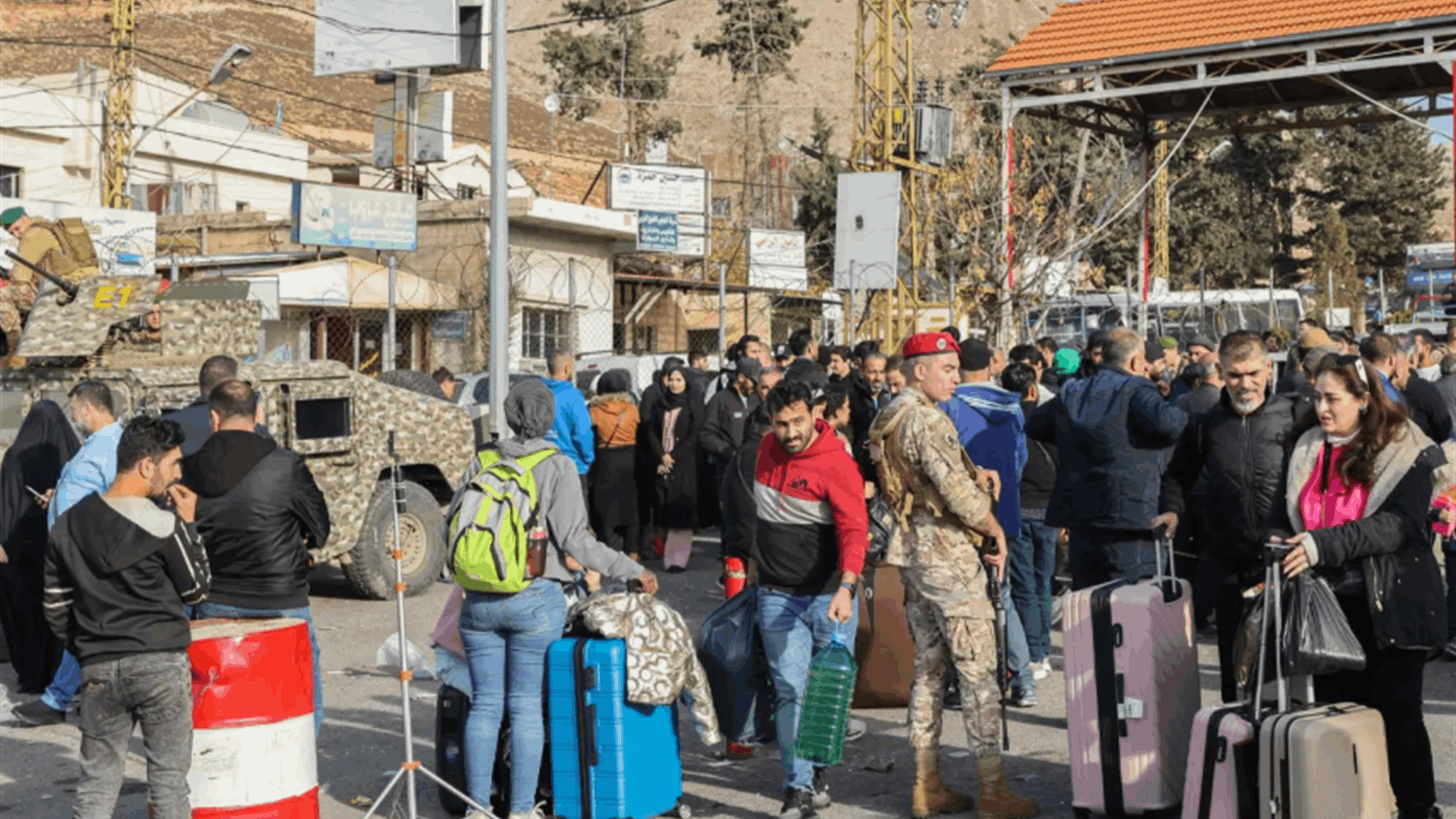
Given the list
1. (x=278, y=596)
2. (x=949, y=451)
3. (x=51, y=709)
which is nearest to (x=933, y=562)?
(x=949, y=451)

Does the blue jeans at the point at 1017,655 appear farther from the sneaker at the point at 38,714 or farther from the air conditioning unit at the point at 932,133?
the air conditioning unit at the point at 932,133

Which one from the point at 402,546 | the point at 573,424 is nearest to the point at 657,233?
the point at 402,546

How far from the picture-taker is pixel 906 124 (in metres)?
29.7

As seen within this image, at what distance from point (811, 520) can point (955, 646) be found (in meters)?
0.79

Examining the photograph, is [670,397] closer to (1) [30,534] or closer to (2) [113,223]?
(1) [30,534]

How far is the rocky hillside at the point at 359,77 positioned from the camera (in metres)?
61.0

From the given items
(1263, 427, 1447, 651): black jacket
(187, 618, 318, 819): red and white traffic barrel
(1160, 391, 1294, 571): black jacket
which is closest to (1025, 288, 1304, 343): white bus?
(1160, 391, 1294, 571): black jacket

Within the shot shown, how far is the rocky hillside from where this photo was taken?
61.0m

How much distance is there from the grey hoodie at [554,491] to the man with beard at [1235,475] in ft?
7.64

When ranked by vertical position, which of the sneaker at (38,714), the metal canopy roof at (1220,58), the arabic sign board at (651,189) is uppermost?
the metal canopy roof at (1220,58)

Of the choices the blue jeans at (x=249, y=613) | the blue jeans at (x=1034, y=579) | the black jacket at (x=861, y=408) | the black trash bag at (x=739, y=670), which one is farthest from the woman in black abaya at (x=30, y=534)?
the blue jeans at (x=1034, y=579)

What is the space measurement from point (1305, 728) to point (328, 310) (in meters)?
24.8

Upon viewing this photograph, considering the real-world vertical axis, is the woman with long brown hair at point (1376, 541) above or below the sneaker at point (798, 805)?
above

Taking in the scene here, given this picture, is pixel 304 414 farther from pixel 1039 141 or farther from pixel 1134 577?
pixel 1039 141
